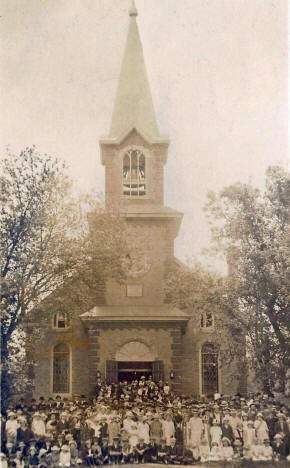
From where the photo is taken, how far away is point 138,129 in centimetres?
2048

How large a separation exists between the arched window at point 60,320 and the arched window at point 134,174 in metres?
4.57

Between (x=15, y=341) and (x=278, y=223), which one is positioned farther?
(x=278, y=223)

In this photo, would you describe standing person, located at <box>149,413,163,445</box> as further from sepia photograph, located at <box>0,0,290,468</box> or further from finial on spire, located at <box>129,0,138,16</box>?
finial on spire, located at <box>129,0,138,16</box>

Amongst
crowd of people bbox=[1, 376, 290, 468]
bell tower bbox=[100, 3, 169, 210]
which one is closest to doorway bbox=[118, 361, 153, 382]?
crowd of people bbox=[1, 376, 290, 468]

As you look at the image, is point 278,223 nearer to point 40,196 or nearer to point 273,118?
point 273,118

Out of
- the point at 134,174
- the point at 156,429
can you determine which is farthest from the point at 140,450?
the point at 134,174

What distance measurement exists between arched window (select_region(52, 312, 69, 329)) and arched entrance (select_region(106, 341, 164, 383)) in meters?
2.18

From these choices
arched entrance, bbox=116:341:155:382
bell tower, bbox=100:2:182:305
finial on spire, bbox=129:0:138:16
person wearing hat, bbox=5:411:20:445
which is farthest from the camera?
arched entrance, bbox=116:341:155:382

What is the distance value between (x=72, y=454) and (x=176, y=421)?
279cm

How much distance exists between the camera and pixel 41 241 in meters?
16.6

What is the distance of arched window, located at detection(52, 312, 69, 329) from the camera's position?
665 inches

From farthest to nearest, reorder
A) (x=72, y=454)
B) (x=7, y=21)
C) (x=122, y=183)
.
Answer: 1. (x=122, y=183)
2. (x=7, y=21)
3. (x=72, y=454)

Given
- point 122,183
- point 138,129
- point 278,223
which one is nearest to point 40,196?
point 122,183

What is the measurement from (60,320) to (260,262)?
18.9 feet
